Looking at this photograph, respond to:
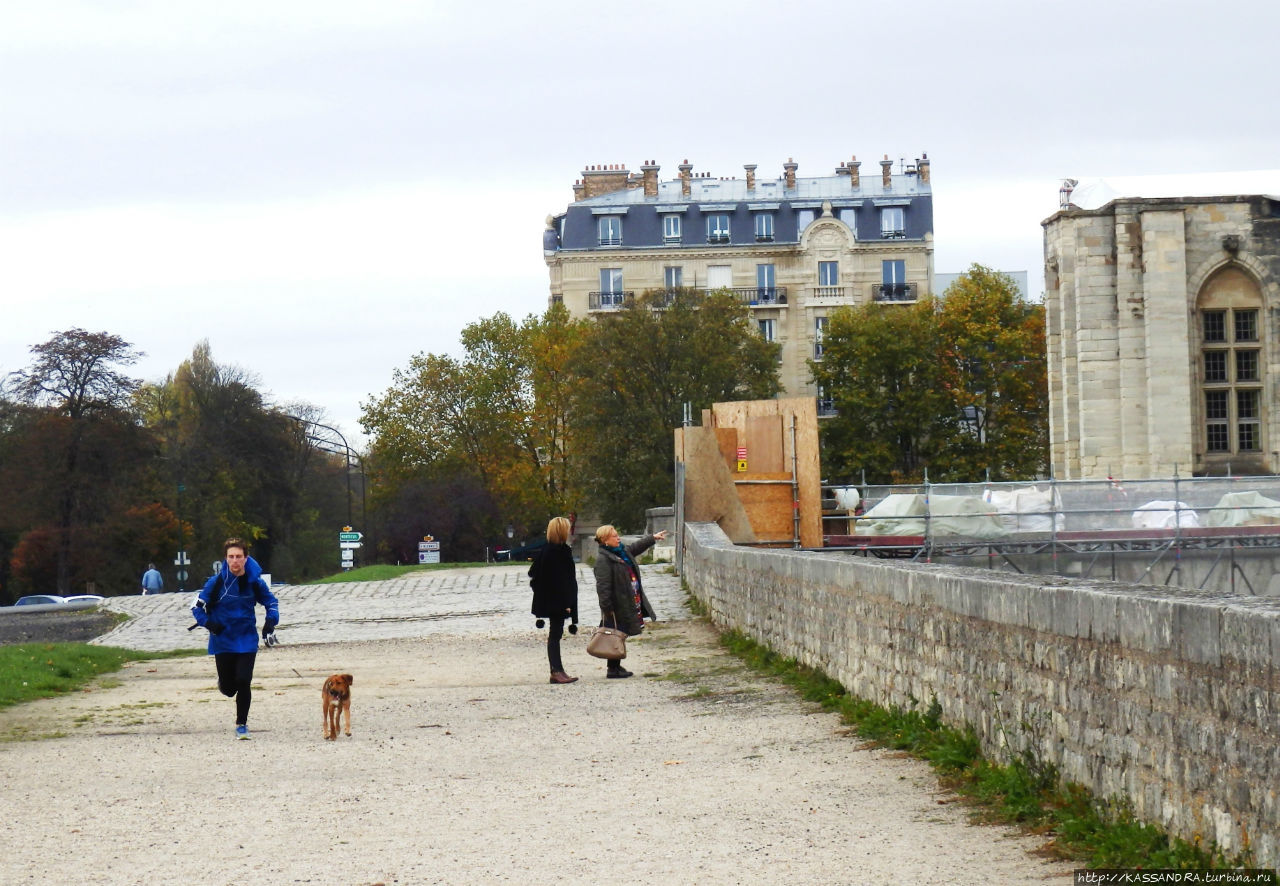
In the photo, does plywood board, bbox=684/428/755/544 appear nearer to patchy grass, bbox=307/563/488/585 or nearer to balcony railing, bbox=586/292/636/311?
patchy grass, bbox=307/563/488/585

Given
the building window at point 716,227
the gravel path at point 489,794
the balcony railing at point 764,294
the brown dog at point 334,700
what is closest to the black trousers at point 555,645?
the gravel path at point 489,794

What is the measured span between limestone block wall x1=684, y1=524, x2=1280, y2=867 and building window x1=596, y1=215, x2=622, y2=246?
75.3 meters

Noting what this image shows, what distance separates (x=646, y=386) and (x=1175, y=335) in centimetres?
2537

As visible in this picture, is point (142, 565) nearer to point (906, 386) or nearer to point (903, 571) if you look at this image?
point (906, 386)

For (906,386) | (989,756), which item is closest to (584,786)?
(989,756)

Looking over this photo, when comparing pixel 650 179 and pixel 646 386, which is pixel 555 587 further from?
pixel 650 179

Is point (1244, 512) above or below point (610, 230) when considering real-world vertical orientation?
below

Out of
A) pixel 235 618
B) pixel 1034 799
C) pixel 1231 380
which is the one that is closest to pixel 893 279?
pixel 1231 380

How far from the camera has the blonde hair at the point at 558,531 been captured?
16239 mm

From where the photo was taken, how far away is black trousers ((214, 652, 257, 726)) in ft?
42.0

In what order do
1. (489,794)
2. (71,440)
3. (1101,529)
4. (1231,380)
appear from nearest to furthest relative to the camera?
(489,794) < (1101,529) < (1231,380) < (71,440)

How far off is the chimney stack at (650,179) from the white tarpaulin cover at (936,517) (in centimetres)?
5403

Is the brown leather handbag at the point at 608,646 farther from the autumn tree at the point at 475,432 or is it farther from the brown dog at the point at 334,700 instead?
the autumn tree at the point at 475,432

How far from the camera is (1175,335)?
45.0 metres
